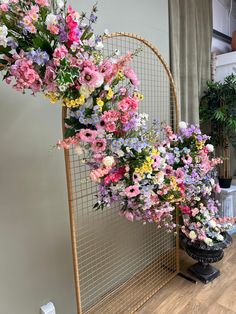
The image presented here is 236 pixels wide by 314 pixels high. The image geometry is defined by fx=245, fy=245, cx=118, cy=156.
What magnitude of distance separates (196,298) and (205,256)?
0.98ft

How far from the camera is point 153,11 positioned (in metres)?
1.93

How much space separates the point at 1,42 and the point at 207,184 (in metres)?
1.53

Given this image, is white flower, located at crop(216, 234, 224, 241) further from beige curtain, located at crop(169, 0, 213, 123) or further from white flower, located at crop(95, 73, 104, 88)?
white flower, located at crop(95, 73, 104, 88)

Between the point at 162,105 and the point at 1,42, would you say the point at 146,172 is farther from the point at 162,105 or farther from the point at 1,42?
the point at 162,105

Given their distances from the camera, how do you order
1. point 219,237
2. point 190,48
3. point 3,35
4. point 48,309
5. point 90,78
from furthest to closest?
point 190,48 → point 219,237 → point 48,309 → point 90,78 → point 3,35

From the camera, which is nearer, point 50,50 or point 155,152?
point 50,50

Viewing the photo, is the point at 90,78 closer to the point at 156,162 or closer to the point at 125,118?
the point at 125,118

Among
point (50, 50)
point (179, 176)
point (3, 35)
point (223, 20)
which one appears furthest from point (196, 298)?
point (223, 20)

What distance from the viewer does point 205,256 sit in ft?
6.12

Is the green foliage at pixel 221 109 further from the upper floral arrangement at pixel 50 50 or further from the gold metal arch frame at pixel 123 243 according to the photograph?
the upper floral arrangement at pixel 50 50

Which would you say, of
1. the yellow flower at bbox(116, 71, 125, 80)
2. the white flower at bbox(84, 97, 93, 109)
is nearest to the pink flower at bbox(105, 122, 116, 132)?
the white flower at bbox(84, 97, 93, 109)

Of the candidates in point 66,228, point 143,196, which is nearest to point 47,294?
point 66,228

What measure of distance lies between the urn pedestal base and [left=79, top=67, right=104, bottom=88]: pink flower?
174 centimetres

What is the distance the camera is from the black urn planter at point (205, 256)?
6.08 ft
